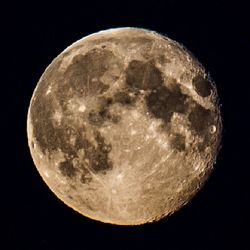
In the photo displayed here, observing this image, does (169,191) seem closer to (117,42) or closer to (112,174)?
(112,174)

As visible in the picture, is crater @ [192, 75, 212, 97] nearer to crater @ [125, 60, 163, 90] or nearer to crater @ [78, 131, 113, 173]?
crater @ [125, 60, 163, 90]

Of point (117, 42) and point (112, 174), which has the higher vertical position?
point (117, 42)

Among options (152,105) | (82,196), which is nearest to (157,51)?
(152,105)

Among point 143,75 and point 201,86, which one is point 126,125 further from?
point 201,86

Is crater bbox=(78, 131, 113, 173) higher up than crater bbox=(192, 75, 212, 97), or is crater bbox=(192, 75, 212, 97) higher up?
crater bbox=(192, 75, 212, 97)

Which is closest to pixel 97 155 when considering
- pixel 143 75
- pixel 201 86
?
pixel 143 75

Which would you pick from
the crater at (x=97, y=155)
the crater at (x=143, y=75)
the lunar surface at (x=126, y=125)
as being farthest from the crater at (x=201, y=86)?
the crater at (x=97, y=155)

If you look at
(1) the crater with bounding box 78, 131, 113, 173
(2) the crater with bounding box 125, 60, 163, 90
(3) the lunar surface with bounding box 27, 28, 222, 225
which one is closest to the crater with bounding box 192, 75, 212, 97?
(3) the lunar surface with bounding box 27, 28, 222, 225

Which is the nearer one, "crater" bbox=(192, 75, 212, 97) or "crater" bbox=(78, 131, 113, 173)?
"crater" bbox=(78, 131, 113, 173)
